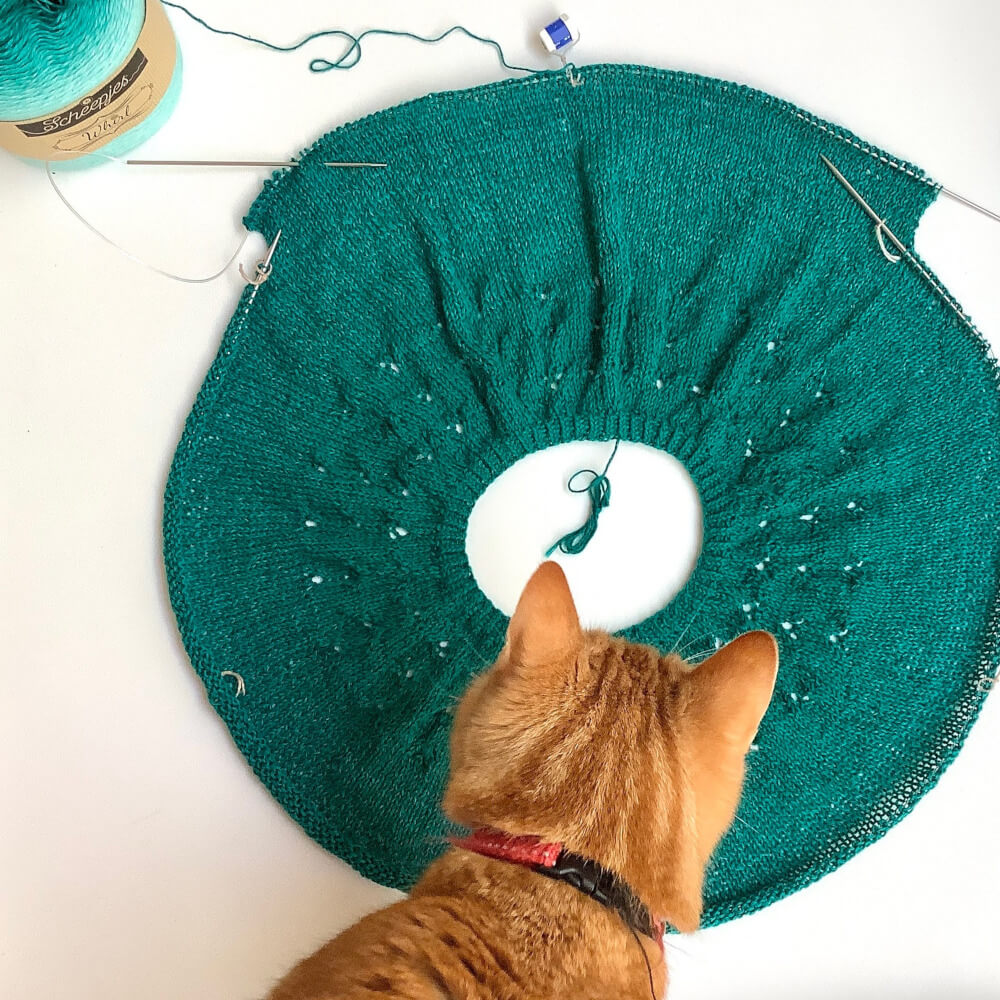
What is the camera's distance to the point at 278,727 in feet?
3.22

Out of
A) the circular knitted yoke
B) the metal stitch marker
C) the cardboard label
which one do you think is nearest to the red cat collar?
the circular knitted yoke

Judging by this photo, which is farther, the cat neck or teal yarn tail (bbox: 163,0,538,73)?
teal yarn tail (bbox: 163,0,538,73)

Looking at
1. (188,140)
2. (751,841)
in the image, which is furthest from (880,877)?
(188,140)

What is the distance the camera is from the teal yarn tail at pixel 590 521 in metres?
1.00

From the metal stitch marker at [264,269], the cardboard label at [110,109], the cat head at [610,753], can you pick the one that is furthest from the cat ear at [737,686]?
the cardboard label at [110,109]

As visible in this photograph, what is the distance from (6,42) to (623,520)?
78cm

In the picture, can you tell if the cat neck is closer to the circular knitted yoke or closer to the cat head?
the cat head

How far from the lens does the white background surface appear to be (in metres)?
0.99

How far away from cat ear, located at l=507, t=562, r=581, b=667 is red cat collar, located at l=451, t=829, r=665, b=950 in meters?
0.14

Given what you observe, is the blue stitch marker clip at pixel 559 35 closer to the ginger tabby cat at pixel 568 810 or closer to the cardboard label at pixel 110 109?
the cardboard label at pixel 110 109

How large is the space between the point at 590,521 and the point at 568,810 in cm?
39

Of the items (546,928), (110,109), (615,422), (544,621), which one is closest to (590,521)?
(615,422)

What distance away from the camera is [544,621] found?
0.66 m

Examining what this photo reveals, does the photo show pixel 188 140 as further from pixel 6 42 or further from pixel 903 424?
pixel 903 424
